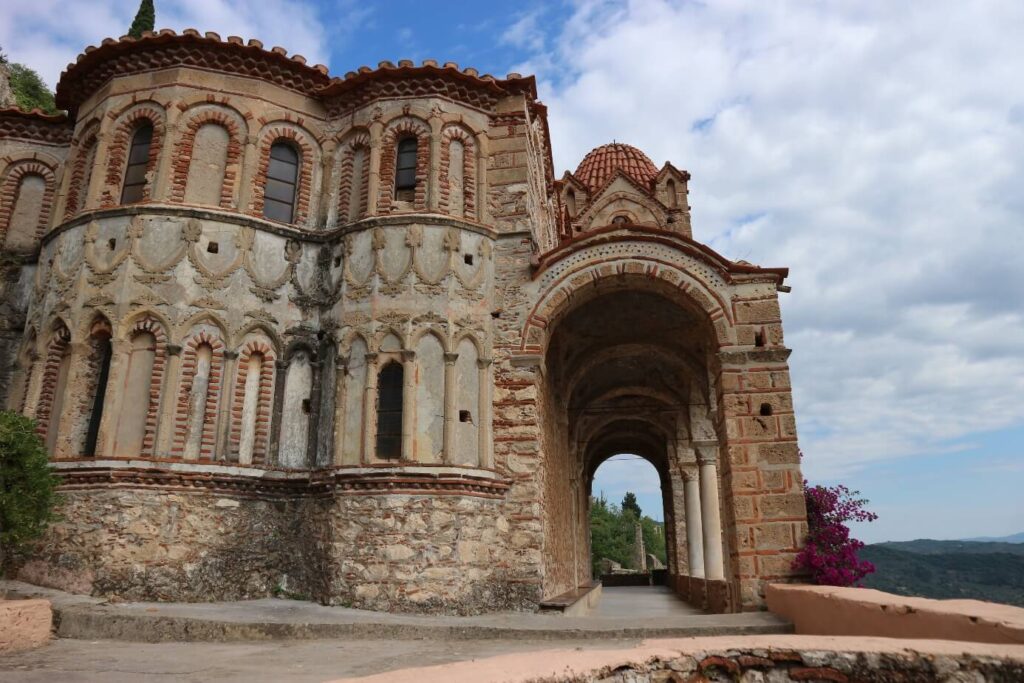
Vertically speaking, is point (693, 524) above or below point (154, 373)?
below

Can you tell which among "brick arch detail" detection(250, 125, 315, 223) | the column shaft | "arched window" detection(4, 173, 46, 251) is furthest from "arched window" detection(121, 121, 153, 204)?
the column shaft

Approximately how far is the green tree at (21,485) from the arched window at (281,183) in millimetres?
5347

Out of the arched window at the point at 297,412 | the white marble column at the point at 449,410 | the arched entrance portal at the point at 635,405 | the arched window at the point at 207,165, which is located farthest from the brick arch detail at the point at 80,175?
the arched entrance portal at the point at 635,405

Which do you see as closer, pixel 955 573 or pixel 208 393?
pixel 208 393

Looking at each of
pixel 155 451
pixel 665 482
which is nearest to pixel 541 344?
pixel 155 451

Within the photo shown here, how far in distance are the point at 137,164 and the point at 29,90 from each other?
16189 millimetres

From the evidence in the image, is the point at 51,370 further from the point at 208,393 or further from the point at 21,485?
the point at 21,485

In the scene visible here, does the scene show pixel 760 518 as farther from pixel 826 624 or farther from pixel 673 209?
pixel 673 209

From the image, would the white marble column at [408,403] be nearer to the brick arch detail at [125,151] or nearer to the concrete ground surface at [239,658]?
the concrete ground surface at [239,658]

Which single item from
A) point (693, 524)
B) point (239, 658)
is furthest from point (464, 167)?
point (693, 524)

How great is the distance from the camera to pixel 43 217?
14336mm

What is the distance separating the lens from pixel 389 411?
11.6 m

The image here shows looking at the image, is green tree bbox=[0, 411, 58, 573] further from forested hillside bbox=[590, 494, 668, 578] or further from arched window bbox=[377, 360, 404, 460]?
forested hillside bbox=[590, 494, 668, 578]

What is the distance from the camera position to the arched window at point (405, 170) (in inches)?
510
